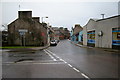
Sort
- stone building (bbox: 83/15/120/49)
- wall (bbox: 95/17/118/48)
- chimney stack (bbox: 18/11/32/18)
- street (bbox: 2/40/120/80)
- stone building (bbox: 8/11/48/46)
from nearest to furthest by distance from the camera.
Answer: street (bbox: 2/40/120/80), stone building (bbox: 83/15/120/49), wall (bbox: 95/17/118/48), stone building (bbox: 8/11/48/46), chimney stack (bbox: 18/11/32/18)

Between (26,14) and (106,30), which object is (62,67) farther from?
(26,14)

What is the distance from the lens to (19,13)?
34188mm

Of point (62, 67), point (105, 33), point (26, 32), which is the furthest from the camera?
point (26, 32)

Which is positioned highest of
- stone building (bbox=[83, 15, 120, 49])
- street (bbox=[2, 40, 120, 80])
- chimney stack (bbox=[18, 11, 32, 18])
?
chimney stack (bbox=[18, 11, 32, 18])

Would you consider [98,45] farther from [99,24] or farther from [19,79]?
[19,79]

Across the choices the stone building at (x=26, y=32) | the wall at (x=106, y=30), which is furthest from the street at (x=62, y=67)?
the stone building at (x=26, y=32)

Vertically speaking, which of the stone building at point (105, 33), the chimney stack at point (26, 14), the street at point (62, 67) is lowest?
the street at point (62, 67)

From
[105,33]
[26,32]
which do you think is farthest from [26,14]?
[105,33]

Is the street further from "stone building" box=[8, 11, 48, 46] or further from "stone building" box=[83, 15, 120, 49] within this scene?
"stone building" box=[8, 11, 48, 46]

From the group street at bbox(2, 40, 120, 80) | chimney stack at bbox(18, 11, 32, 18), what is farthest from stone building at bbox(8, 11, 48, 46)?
street at bbox(2, 40, 120, 80)

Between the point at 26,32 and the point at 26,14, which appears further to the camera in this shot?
the point at 26,14

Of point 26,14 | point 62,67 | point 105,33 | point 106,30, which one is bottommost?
point 62,67

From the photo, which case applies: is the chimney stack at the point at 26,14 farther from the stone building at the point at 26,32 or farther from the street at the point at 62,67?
the street at the point at 62,67

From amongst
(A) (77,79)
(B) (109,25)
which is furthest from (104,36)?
(A) (77,79)
